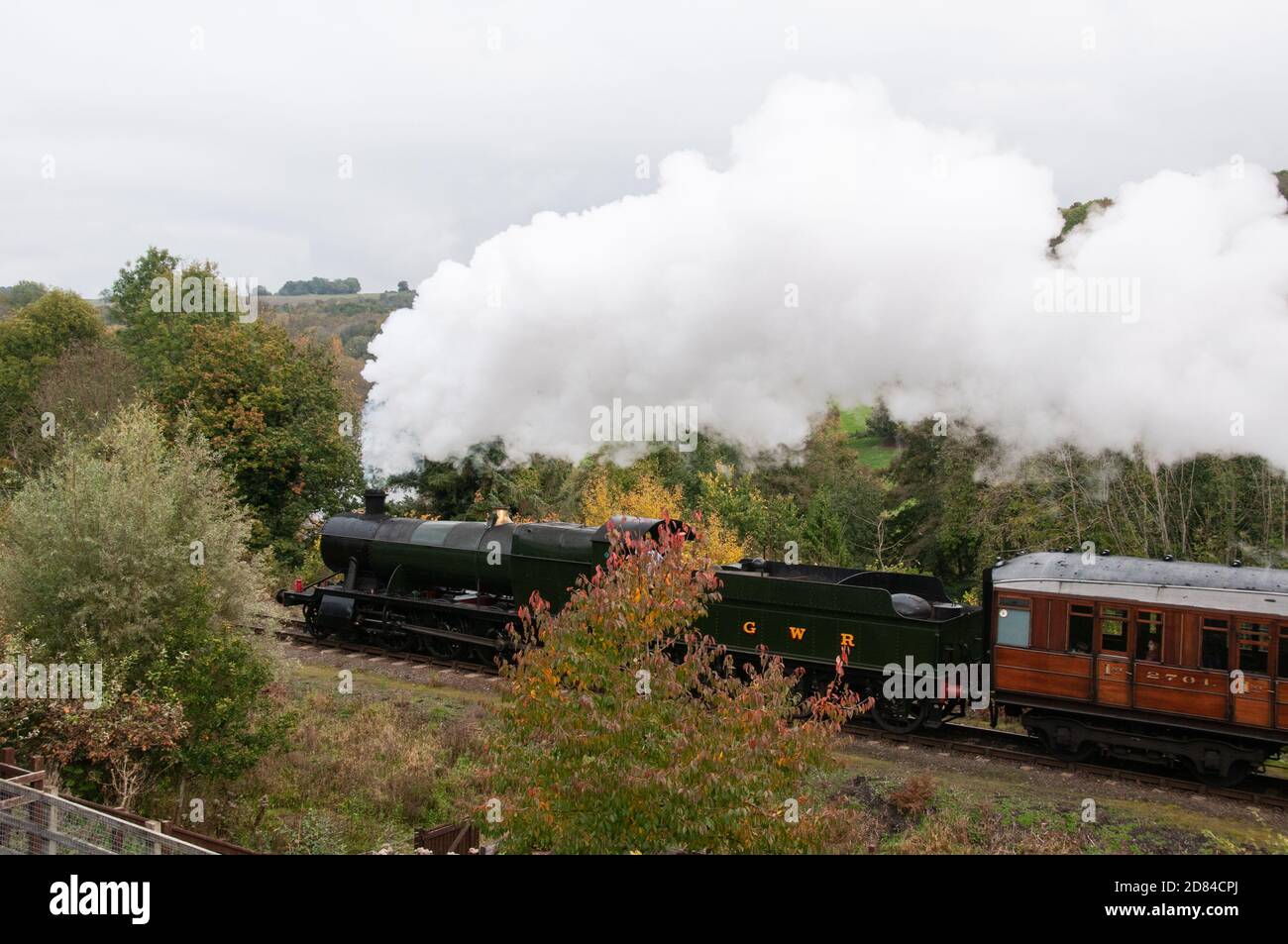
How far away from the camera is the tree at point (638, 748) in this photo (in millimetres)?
8781

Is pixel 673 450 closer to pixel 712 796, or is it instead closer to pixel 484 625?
pixel 484 625

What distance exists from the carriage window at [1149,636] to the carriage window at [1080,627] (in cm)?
66

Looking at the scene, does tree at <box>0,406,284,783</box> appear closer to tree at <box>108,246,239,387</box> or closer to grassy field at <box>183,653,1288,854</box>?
grassy field at <box>183,653,1288,854</box>

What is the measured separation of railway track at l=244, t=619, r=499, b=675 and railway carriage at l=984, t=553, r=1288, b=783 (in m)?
11.7

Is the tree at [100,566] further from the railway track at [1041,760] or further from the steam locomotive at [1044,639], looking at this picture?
the railway track at [1041,760]

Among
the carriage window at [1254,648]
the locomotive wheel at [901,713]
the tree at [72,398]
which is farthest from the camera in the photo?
the tree at [72,398]

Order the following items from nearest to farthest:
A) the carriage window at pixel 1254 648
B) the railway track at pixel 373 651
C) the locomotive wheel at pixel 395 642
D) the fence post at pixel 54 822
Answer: the fence post at pixel 54 822 < the carriage window at pixel 1254 648 < the railway track at pixel 373 651 < the locomotive wheel at pixel 395 642

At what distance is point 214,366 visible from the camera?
3641cm

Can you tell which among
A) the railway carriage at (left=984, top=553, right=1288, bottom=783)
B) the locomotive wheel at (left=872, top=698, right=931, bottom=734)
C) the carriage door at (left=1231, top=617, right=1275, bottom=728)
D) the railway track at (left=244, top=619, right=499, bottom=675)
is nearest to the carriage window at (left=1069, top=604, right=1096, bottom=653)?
the railway carriage at (left=984, top=553, right=1288, bottom=783)

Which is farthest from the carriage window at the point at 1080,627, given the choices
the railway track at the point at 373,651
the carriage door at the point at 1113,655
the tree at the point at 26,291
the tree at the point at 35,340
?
the tree at the point at 26,291

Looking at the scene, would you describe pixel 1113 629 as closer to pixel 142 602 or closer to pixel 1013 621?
pixel 1013 621

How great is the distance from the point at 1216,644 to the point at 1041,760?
3377mm

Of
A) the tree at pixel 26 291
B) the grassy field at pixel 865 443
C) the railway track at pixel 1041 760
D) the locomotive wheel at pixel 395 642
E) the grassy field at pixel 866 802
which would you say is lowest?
the grassy field at pixel 866 802

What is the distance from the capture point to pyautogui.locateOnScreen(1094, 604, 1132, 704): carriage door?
15164mm
